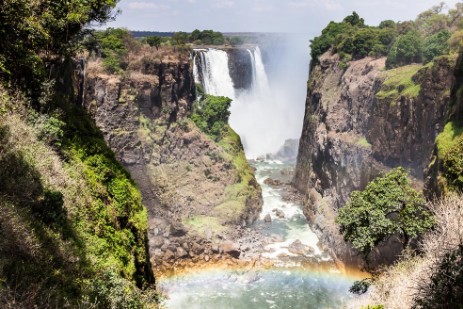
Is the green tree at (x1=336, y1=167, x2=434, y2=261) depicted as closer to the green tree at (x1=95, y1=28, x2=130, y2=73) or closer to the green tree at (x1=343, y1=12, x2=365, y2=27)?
the green tree at (x1=95, y1=28, x2=130, y2=73)

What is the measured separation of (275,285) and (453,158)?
2164cm

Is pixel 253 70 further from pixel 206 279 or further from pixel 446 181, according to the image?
pixel 446 181

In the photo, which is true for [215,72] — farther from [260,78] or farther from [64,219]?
[64,219]

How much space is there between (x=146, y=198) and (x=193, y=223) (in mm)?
6917

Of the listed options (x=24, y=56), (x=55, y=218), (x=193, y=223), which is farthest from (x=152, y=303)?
(x=193, y=223)

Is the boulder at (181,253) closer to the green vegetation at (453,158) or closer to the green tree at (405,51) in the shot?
the green vegetation at (453,158)

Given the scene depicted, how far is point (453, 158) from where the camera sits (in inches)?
893

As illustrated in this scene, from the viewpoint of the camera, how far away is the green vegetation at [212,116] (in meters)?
59.2

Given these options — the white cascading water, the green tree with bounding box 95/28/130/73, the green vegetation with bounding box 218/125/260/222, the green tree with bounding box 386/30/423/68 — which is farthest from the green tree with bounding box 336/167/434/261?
the white cascading water

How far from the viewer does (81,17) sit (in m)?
20.0

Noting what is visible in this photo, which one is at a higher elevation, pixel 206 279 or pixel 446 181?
pixel 446 181

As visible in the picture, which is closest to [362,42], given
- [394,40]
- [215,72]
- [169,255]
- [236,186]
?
[394,40]

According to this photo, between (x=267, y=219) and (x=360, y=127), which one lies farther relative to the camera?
(x=267, y=219)

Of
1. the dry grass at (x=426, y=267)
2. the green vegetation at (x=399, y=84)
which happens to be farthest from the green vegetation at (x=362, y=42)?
the dry grass at (x=426, y=267)
